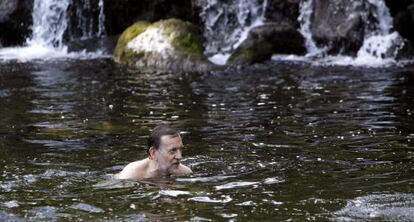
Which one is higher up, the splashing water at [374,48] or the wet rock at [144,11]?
the wet rock at [144,11]

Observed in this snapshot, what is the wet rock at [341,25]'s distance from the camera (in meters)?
25.2

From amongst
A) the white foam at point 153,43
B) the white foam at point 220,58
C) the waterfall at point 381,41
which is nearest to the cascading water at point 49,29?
the white foam at point 153,43

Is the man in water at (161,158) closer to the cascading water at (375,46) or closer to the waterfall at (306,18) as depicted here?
the cascading water at (375,46)

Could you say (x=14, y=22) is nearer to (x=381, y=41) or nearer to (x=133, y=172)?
(x=381, y=41)

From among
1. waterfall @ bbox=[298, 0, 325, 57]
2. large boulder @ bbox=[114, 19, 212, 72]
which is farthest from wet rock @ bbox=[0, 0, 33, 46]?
waterfall @ bbox=[298, 0, 325, 57]

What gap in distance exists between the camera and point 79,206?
29.5 ft

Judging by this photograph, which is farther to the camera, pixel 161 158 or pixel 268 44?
pixel 268 44

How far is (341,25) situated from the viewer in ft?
84.0

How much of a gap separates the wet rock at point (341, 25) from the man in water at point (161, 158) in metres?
15.7

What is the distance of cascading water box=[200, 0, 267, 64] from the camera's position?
28.7 metres

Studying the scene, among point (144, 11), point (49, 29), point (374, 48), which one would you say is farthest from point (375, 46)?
point (49, 29)

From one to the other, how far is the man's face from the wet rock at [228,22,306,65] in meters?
14.5

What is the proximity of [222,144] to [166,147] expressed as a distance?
320 cm

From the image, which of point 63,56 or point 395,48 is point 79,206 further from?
point 63,56
